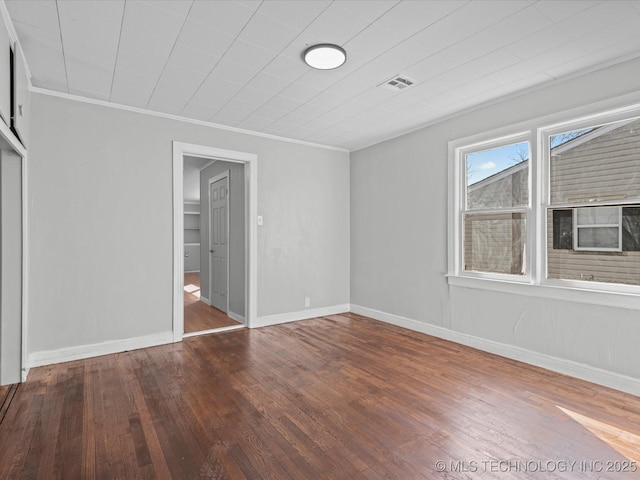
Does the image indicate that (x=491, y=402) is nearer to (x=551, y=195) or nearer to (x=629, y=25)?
(x=551, y=195)

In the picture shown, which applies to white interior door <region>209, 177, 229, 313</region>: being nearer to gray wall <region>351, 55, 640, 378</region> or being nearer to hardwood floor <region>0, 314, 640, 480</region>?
gray wall <region>351, 55, 640, 378</region>

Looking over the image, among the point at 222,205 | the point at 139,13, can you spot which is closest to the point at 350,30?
the point at 139,13

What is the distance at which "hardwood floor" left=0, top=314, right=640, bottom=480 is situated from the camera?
6.22ft

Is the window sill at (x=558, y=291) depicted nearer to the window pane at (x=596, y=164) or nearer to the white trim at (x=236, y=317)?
the window pane at (x=596, y=164)

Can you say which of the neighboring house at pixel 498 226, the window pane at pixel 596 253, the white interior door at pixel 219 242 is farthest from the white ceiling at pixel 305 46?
the white interior door at pixel 219 242

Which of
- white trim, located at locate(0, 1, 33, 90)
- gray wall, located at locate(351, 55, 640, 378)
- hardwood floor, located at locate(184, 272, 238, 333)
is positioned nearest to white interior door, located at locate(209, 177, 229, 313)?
hardwood floor, located at locate(184, 272, 238, 333)

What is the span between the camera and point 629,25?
2.34 meters

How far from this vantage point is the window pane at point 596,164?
2.83m

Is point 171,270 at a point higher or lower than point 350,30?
lower

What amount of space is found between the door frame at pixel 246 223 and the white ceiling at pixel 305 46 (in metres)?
0.61

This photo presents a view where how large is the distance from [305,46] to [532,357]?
11.3 ft

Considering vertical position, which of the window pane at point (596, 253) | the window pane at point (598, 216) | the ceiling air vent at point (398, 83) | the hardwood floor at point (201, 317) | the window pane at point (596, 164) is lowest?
the hardwood floor at point (201, 317)

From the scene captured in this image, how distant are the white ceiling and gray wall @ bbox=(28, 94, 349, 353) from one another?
1.20 ft

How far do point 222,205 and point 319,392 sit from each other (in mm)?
3828
